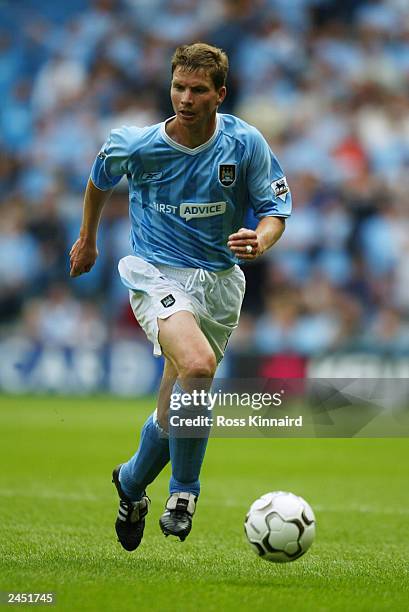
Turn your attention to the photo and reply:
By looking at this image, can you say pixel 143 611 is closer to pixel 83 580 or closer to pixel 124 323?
pixel 83 580

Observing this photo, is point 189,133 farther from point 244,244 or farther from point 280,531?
point 280,531

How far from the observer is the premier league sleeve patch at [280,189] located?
5.62m

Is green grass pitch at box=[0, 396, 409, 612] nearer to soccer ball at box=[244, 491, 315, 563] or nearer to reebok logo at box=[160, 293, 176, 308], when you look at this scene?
soccer ball at box=[244, 491, 315, 563]

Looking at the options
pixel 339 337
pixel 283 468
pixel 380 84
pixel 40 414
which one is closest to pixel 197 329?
pixel 283 468

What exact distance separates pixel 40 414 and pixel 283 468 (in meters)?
4.63

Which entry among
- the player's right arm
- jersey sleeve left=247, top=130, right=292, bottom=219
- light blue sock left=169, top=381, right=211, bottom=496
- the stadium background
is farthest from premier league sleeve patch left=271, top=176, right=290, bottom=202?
the stadium background

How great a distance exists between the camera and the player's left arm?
4969 mm

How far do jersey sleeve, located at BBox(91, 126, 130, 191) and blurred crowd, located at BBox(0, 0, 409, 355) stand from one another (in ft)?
28.0

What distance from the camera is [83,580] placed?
4.58 meters

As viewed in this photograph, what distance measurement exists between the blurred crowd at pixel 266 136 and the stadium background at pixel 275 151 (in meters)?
0.02

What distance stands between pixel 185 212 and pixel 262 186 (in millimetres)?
401

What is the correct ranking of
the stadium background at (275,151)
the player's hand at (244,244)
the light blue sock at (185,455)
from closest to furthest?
the player's hand at (244,244), the light blue sock at (185,455), the stadium background at (275,151)

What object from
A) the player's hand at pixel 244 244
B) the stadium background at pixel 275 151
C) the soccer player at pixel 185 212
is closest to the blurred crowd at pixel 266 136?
the stadium background at pixel 275 151

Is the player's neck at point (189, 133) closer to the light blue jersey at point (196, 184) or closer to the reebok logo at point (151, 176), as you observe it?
the light blue jersey at point (196, 184)
